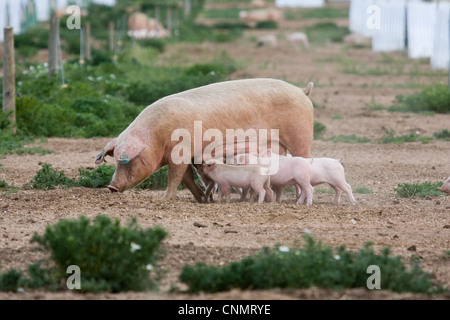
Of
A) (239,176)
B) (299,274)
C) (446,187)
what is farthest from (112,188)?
(299,274)

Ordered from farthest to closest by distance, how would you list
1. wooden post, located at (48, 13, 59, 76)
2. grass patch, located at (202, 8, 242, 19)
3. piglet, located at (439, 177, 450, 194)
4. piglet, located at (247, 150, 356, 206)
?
grass patch, located at (202, 8, 242, 19) → wooden post, located at (48, 13, 59, 76) → piglet, located at (439, 177, 450, 194) → piglet, located at (247, 150, 356, 206)

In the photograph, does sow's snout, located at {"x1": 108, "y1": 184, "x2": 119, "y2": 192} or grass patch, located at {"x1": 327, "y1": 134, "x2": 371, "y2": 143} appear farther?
grass patch, located at {"x1": 327, "y1": 134, "x2": 371, "y2": 143}

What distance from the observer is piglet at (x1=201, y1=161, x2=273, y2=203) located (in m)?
9.05

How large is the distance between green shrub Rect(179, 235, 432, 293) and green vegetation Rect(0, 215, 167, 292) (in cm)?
34

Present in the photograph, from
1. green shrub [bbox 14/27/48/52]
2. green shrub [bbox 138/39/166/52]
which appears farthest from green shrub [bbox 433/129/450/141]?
green shrub [bbox 138/39/166/52]

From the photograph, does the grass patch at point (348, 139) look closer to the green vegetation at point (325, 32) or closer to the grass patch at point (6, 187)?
the grass patch at point (6, 187)

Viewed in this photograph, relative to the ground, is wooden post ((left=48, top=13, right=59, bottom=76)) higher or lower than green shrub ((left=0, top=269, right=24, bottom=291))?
higher

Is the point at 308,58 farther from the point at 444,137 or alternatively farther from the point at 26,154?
the point at 26,154

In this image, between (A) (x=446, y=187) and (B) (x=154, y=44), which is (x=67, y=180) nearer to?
(A) (x=446, y=187)

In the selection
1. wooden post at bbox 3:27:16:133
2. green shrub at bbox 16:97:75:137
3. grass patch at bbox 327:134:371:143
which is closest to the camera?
wooden post at bbox 3:27:16:133

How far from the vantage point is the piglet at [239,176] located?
9.05 meters

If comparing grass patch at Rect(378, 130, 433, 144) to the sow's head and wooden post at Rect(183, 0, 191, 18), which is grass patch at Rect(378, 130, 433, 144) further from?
wooden post at Rect(183, 0, 191, 18)

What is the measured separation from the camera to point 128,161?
899 centimetres
